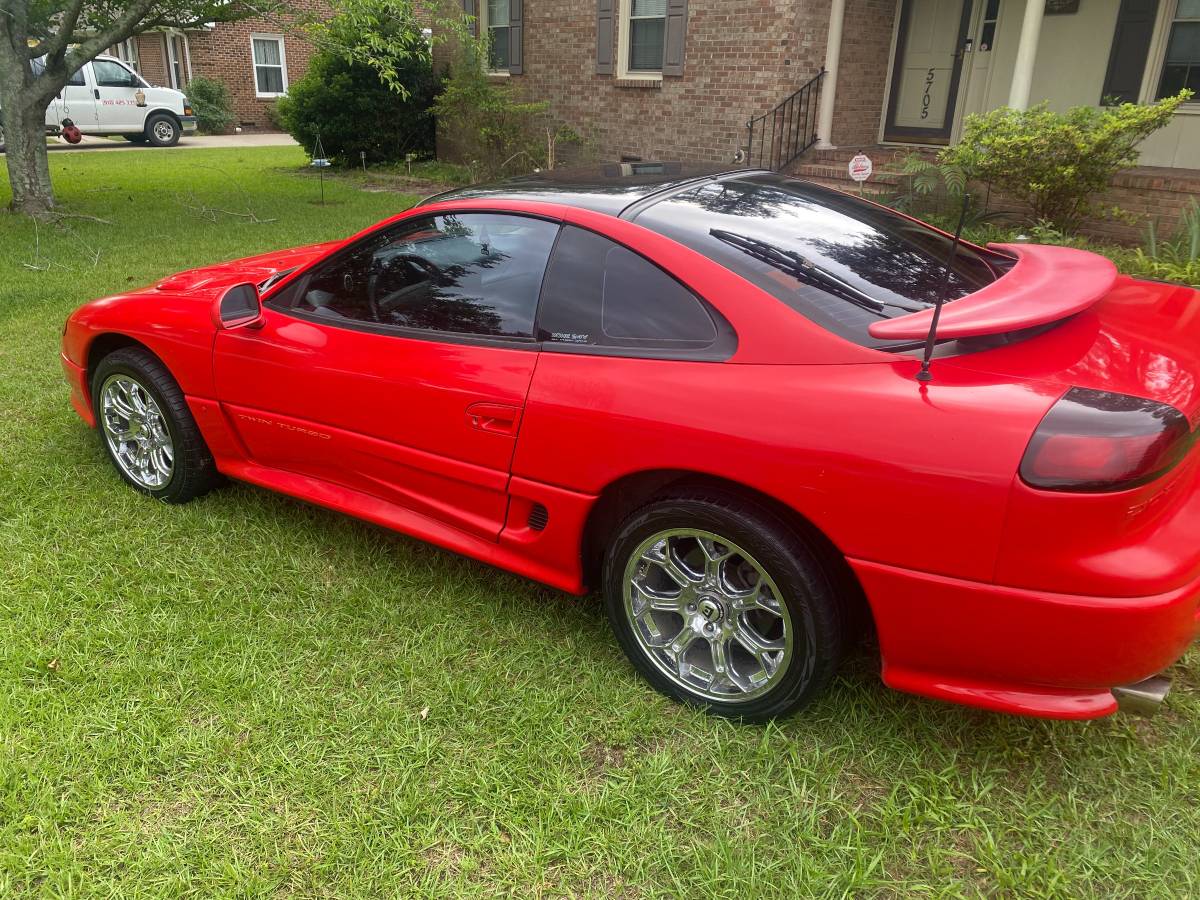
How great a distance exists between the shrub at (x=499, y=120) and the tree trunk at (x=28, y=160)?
600cm

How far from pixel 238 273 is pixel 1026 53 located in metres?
8.88

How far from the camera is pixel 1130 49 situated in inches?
385

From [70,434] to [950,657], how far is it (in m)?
4.44

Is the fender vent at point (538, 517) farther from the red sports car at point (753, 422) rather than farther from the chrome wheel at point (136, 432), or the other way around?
the chrome wheel at point (136, 432)

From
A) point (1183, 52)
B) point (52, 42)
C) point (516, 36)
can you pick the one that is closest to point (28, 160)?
point (52, 42)

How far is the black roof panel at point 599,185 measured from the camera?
2896mm

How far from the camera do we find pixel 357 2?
977 cm

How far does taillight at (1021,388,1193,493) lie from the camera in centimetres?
196

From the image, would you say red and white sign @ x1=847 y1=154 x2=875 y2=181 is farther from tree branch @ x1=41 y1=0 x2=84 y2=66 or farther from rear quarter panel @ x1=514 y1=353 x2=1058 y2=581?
tree branch @ x1=41 y1=0 x2=84 y2=66

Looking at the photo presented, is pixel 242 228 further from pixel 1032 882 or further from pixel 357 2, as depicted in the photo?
pixel 1032 882

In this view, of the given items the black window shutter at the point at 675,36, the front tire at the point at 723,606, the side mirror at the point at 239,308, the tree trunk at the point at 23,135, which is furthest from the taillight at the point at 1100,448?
the tree trunk at the point at 23,135

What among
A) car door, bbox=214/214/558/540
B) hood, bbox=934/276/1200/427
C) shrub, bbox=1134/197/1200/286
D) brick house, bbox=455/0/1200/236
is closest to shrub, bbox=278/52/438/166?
brick house, bbox=455/0/1200/236

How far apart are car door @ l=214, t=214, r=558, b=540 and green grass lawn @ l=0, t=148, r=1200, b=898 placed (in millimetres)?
476

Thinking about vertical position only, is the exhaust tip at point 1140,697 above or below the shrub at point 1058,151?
below
